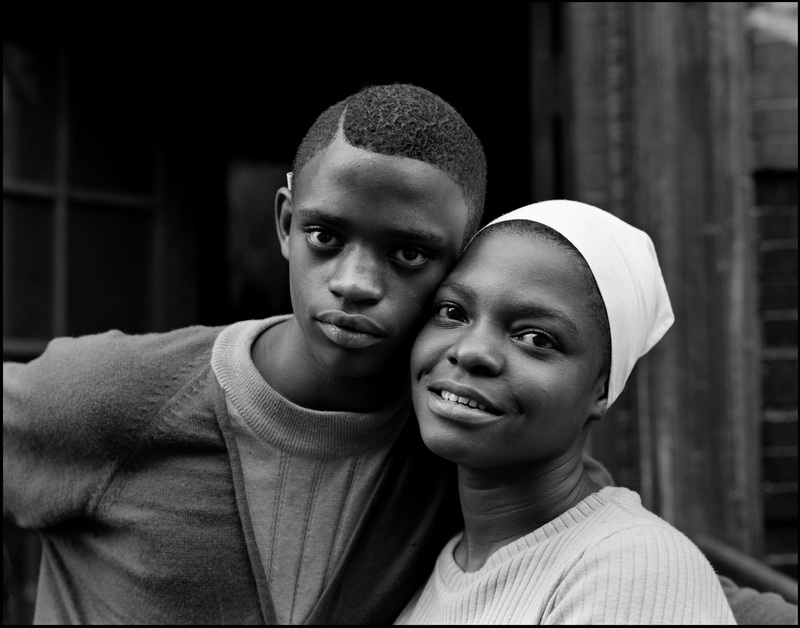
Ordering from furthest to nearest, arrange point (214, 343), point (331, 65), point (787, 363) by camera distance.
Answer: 1. point (331, 65)
2. point (787, 363)
3. point (214, 343)

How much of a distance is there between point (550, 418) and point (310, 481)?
1.87ft

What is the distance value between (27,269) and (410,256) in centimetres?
249

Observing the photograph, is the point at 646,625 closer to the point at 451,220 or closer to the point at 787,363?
the point at 451,220

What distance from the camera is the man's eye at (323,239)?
157 centimetres

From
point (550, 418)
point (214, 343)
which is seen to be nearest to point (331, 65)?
point (214, 343)

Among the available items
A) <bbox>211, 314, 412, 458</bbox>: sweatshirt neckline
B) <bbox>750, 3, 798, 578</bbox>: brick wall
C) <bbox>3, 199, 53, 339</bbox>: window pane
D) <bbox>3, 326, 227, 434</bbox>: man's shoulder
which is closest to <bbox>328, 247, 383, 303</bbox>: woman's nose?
<bbox>211, 314, 412, 458</bbox>: sweatshirt neckline

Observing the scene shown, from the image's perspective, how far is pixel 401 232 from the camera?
152cm

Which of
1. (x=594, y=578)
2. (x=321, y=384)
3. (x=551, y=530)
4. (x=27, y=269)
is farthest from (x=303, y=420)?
(x=27, y=269)

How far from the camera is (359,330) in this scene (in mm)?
1531

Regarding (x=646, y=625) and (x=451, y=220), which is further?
(x=451, y=220)

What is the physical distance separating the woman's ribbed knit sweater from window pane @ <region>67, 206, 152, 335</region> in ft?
8.43

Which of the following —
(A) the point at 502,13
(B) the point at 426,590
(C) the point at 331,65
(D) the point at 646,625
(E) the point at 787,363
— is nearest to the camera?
(D) the point at 646,625

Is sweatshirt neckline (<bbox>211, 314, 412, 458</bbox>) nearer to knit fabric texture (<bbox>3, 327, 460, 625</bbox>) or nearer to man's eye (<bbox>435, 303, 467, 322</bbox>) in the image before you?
knit fabric texture (<bbox>3, 327, 460, 625</bbox>)

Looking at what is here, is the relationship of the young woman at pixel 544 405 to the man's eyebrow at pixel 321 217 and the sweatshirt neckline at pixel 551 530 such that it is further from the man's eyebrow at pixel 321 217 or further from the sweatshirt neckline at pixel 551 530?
the man's eyebrow at pixel 321 217
